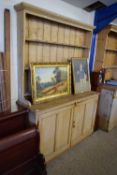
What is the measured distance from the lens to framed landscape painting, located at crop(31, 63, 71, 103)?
1.84 metres

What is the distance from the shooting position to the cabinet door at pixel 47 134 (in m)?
1.77

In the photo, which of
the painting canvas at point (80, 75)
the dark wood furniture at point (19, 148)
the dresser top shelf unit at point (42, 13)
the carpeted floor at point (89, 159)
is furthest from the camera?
the painting canvas at point (80, 75)

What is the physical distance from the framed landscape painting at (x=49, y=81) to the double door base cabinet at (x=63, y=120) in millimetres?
102

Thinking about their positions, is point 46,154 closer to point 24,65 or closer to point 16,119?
point 16,119

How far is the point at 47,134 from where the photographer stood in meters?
1.86

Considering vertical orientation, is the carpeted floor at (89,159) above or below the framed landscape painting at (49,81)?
below

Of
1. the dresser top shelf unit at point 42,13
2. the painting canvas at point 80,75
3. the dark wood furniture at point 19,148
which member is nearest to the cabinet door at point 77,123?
the painting canvas at point 80,75

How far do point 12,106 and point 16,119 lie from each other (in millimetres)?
254

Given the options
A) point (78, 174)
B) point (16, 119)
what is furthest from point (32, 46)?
point (78, 174)

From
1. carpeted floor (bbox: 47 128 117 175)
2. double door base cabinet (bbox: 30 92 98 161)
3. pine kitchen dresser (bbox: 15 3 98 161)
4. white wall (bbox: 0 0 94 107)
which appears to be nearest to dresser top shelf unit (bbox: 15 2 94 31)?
pine kitchen dresser (bbox: 15 3 98 161)

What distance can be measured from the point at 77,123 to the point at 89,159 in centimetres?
51

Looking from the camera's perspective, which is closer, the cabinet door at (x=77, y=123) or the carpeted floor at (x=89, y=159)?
the carpeted floor at (x=89, y=159)

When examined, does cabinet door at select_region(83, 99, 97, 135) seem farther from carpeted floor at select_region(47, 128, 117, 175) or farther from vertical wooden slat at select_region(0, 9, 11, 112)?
vertical wooden slat at select_region(0, 9, 11, 112)

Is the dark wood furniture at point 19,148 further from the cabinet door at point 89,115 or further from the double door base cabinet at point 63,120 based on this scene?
the cabinet door at point 89,115
